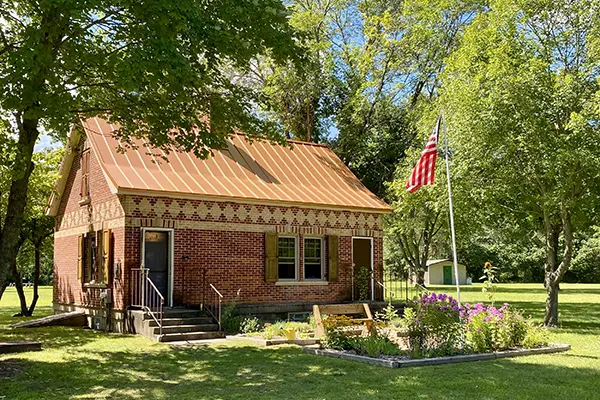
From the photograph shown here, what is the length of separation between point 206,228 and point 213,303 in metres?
2.25

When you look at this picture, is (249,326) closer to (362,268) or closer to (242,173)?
(242,173)

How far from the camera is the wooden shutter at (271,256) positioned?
1927 cm

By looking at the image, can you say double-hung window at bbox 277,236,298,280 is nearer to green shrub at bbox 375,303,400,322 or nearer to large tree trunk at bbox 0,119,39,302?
green shrub at bbox 375,303,400,322

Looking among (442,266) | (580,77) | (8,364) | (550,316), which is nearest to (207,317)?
(8,364)

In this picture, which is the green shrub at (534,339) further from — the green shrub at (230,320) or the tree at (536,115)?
the green shrub at (230,320)

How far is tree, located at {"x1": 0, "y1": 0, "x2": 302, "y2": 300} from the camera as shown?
998 cm

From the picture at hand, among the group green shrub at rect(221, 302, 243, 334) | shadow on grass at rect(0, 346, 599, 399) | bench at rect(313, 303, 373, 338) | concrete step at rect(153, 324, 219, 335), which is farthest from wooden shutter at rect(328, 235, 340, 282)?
shadow on grass at rect(0, 346, 599, 399)

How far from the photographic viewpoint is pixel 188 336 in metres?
15.6

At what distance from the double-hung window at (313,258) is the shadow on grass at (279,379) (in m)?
8.10

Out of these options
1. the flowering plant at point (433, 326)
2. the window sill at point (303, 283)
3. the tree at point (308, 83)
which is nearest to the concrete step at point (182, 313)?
the window sill at point (303, 283)

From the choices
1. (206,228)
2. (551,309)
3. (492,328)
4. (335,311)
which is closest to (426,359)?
(492,328)

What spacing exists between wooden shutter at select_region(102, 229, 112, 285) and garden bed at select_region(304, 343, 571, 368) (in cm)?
743

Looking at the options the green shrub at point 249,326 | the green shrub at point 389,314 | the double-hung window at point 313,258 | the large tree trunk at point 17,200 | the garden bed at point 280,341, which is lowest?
the garden bed at point 280,341

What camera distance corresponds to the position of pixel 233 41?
37.9 ft
